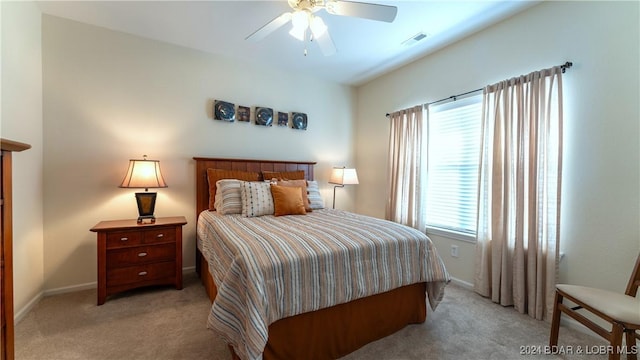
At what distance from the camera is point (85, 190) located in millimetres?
2680

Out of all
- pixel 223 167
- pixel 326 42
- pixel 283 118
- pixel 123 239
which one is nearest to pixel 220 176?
pixel 223 167

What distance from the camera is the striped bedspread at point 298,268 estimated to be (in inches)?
54.9

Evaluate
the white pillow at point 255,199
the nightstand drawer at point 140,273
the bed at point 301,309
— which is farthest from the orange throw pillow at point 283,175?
the nightstand drawer at point 140,273

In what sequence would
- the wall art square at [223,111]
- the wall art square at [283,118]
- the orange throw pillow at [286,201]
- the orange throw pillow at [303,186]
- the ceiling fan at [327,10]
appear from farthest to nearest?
the wall art square at [283,118], the wall art square at [223,111], the orange throw pillow at [303,186], the orange throw pillow at [286,201], the ceiling fan at [327,10]

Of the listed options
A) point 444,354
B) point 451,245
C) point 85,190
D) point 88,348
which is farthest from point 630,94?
point 85,190

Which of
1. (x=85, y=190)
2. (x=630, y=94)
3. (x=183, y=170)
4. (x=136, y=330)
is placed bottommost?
(x=136, y=330)

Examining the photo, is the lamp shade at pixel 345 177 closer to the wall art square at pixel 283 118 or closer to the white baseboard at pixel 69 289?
the wall art square at pixel 283 118

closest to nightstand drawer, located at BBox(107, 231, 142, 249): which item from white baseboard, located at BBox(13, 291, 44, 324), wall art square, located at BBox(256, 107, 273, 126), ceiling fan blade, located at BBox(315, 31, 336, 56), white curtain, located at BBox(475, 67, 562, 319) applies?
white baseboard, located at BBox(13, 291, 44, 324)

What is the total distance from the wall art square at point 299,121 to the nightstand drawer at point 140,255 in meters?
2.25

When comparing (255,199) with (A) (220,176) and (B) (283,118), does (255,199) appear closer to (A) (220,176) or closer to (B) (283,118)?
(A) (220,176)

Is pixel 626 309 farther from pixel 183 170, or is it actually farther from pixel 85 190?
pixel 85 190

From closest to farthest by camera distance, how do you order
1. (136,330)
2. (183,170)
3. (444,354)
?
(444,354) < (136,330) < (183,170)

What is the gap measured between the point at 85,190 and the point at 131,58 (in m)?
1.52

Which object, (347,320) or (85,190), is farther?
(85,190)
